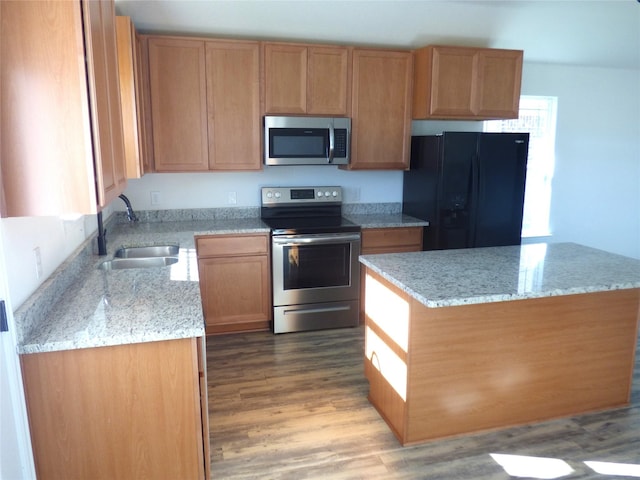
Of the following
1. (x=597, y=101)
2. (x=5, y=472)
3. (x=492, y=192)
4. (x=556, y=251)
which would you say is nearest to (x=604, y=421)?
(x=556, y=251)

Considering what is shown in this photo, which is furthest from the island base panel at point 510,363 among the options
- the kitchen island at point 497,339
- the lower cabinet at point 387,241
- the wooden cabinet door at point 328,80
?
the wooden cabinet door at point 328,80

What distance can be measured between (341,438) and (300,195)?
2.23m

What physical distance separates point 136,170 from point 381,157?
6.63 ft

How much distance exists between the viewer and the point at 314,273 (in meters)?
3.78

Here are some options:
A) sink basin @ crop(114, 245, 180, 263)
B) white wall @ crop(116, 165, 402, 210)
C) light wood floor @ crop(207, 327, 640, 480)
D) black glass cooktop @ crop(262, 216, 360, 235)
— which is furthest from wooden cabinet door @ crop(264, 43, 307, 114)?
light wood floor @ crop(207, 327, 640, 480)

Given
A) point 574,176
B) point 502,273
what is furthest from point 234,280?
point 574,176

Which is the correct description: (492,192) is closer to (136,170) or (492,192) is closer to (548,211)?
(548,211)

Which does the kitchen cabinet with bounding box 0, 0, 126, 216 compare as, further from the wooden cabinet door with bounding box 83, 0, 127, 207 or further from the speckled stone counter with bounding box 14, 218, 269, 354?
the speckled stone counter with bounding box 14, 218, 269, 354

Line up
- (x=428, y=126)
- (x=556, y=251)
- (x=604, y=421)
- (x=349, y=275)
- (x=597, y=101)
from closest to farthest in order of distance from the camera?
(x=604, y=421)
(x=556, y=251)
(x=349, y=275)
(x=428, y=126)
(x=597, y=101)

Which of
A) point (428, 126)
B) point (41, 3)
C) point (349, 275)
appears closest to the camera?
point (41, 3)

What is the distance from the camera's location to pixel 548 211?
16.7 ft

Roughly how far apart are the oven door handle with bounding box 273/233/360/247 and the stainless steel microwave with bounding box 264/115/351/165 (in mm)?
616

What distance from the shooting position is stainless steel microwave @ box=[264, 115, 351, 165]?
373 centimetres

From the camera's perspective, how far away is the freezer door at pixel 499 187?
3850 mm
